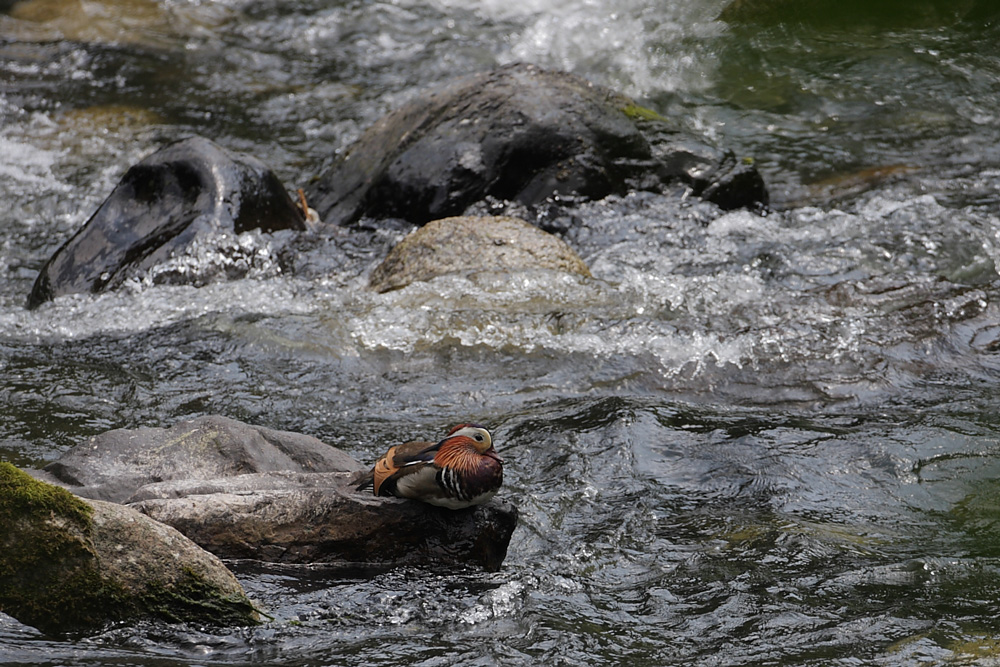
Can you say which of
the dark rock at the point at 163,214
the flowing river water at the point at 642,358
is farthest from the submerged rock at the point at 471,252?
the dark rock at the point at 163,214

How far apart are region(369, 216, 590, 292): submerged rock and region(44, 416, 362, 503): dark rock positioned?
2419 mm

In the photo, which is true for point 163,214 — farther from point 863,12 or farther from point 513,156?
point 863,12

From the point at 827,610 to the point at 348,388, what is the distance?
265cm

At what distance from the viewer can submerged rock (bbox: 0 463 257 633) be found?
9.11 ft

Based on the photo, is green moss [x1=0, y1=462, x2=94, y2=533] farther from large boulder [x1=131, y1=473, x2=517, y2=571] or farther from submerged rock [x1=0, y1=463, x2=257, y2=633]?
large boulder [x1=131, y1=473, x2=517, y2=571]

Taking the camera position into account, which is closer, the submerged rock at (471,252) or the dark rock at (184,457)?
the dark rock at (184,457)

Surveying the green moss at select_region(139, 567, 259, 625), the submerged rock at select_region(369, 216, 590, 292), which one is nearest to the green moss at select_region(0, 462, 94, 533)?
the green moss at select_region(139, 567, 259, 625)

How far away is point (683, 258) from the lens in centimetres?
676

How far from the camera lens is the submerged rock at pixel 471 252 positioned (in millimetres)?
6242

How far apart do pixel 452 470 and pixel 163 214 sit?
4.12 metres

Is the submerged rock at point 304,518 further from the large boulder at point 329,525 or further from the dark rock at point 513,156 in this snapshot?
the dark rock at point 513,156

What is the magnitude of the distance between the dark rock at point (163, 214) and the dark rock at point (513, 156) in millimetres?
782

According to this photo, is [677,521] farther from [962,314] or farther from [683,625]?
[962,314]

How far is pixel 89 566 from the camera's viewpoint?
2.81 metres
